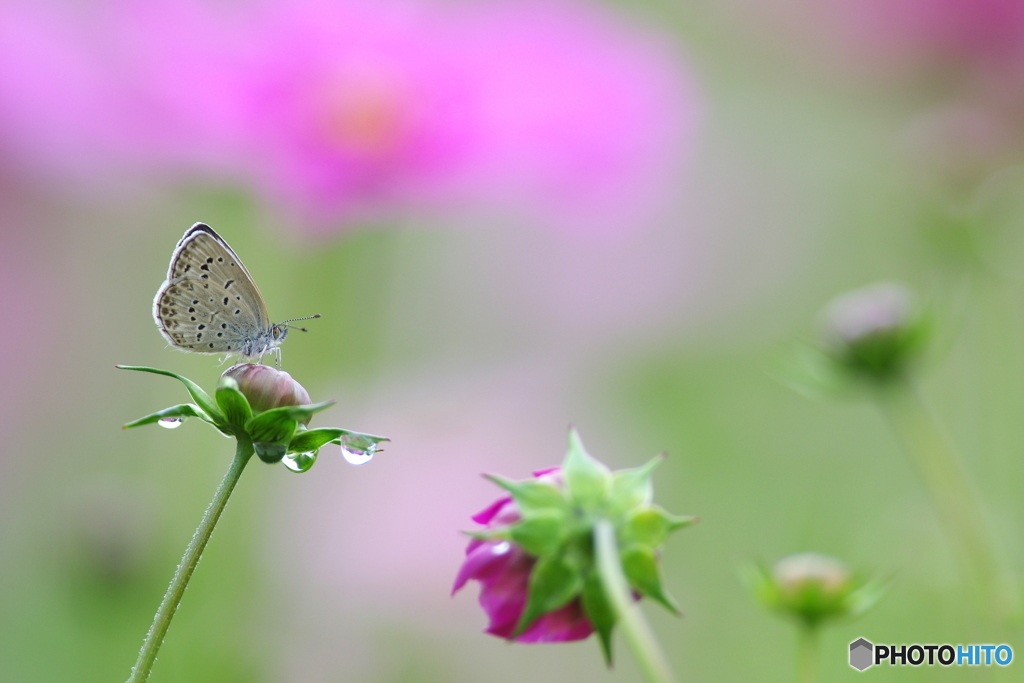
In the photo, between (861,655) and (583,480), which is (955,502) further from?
(583,480)

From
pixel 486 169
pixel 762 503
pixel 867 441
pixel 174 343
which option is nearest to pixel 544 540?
pixel 174 343

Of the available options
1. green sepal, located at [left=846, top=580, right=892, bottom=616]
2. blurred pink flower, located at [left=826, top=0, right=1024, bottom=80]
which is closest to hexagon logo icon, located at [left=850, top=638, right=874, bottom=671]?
green sepal, located at [left=846, top=580, right=892, bottom=616]

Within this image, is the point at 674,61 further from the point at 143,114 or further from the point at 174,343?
the point at 174,343

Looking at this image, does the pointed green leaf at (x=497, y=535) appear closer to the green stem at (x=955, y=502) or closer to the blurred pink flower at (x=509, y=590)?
the blurred pink flower at (x=509, y=590)

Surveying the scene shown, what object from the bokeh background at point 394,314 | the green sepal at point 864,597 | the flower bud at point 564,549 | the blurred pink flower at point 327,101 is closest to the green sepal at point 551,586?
the flower bud at point 564,549

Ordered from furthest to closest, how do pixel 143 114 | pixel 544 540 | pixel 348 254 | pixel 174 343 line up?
pixel 348 254, pixel 143 114, pixel 174 343, pixel 544 540

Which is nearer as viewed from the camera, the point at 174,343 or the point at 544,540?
the point at 544,540

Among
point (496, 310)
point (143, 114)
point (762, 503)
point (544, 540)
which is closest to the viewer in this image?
point (544, 540)

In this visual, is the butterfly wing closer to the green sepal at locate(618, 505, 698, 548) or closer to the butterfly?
the butterfly
